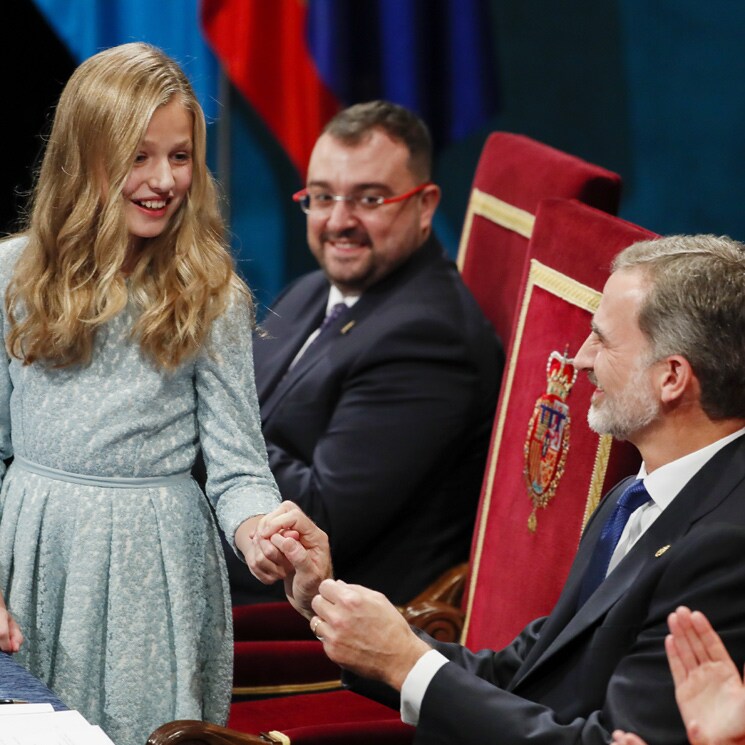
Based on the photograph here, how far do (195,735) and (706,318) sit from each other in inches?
36.6

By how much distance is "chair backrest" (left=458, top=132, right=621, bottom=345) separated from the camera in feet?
9.95

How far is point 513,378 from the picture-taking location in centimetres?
280

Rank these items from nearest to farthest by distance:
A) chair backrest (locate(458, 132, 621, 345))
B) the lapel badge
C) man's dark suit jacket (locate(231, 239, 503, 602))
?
the lapel badge → chair backrest (locate(458, 132, 621, 345)) → man's dark suit jacket (locate(231, 239, 503, 602))

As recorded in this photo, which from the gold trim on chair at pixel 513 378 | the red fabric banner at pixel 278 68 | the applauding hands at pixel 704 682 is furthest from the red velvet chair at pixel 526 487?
the red fabric banner at pixel 278 68

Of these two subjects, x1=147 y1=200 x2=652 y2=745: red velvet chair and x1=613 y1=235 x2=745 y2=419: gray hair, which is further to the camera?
x1=147 y1=200 x2=652 y2=745: red velvet chair

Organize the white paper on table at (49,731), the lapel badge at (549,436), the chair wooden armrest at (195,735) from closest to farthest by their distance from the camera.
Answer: the white paper on table at (49,731) → the chair wooden armrest at (195,735) → the lapel badge at (549,436)

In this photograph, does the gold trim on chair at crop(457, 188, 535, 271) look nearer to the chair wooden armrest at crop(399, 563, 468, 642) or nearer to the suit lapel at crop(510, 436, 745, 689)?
the chair wooden armrest at crop(399, 563, 468, 642)

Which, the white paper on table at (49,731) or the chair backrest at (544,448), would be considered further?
the chair backrest at (544,448)

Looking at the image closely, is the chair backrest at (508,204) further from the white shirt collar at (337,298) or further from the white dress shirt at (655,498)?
the white dress shirt at (655,498)

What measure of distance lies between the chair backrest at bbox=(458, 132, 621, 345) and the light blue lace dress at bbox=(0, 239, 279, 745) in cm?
114

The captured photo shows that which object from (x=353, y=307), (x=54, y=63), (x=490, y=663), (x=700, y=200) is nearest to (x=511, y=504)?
(x=490, y=663)

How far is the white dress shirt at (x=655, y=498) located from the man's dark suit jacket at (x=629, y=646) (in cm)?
2

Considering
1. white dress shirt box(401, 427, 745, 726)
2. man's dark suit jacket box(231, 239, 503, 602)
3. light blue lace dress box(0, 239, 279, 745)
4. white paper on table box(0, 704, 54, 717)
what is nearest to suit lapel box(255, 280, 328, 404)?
man's dark suit jacket box(231, 239, 503, 602)

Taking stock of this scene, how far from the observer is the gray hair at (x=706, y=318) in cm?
193
